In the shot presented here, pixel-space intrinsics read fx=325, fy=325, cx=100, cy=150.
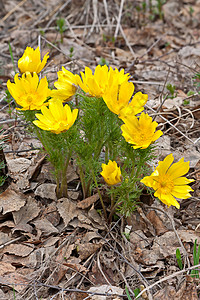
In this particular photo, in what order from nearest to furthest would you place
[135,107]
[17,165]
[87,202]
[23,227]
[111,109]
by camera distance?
1. [111,109]
2. [135,107]
3. [23,227]
4. [87,202]
5. [17,165]

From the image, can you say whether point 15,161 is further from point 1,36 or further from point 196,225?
point 1,36

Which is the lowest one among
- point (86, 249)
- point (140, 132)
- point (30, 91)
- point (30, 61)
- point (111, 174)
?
point (86, 249)

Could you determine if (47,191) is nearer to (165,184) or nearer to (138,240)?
(138,240)

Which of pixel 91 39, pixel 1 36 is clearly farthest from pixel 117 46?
pixel 1 36

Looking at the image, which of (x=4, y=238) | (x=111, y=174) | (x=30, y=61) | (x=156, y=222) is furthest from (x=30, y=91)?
(x=156, y=222)

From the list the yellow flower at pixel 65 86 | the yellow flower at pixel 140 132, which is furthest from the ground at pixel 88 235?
the yellow flower at pixel 65 86

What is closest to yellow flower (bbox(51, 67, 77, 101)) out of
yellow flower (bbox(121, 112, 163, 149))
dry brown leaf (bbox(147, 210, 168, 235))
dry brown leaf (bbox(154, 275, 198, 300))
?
yellow flower (bbox(121, 112, 163, 149))
